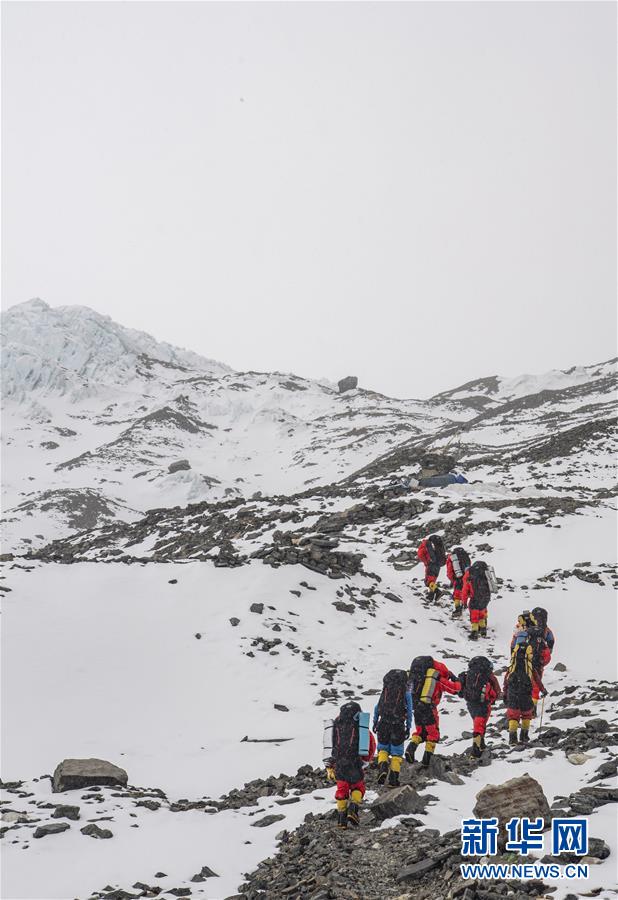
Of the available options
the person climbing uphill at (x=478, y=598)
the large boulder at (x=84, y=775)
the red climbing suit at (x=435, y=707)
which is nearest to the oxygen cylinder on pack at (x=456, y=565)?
the person climbing uphill at (x=478, y=598)

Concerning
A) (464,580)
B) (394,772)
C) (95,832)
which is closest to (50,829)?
(95,832)

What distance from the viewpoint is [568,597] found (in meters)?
19.1

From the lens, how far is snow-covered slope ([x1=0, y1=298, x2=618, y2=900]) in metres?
7.30

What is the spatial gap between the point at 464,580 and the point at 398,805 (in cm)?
1110

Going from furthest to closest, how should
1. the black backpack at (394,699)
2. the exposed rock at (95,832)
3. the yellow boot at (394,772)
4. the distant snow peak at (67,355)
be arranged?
the distant snow peak at (67,355)
the black backpack at (394,699)
the yellow boot at (394,772)
the exposed rock at (95,832)

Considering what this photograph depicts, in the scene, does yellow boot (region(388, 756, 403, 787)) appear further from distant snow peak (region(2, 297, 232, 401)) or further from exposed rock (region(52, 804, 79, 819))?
distant snow peak (region(2, 297, 232, 401))

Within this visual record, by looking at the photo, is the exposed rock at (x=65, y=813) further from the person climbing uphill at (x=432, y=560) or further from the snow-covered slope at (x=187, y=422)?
the snow-covered slope at (x=187, y=422)

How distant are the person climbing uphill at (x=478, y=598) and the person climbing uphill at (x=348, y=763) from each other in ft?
32.1

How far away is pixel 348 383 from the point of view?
13612 cm

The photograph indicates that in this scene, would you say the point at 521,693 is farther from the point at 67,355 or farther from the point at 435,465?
the point at 67,355

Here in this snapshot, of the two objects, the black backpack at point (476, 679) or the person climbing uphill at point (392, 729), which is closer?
the person climbing uphill at point (392, 729)

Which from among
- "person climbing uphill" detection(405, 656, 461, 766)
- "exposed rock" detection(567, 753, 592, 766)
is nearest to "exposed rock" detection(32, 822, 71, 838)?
"person climbing uphill" detection(405, 656, 461, 766)

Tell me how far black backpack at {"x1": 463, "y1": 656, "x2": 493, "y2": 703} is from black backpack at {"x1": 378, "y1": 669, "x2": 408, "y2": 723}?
137cm

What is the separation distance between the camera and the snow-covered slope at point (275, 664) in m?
7.30
